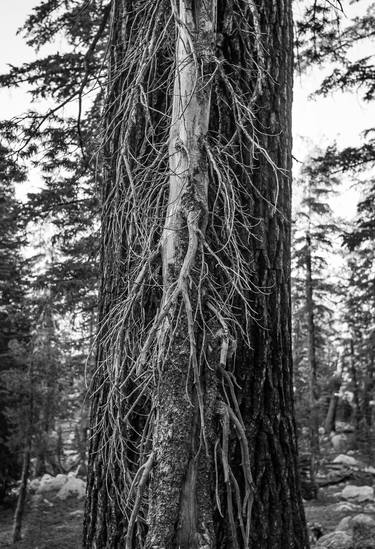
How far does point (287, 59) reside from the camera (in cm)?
294

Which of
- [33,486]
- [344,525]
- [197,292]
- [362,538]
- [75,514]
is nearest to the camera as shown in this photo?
[197,292]

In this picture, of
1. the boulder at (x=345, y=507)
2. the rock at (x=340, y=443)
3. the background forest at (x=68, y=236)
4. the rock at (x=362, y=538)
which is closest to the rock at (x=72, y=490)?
the background forest at (x=68, y=236)

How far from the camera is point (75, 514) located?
610 inches

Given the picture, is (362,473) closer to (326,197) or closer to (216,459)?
(326,197)

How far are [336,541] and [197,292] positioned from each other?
8.48 m

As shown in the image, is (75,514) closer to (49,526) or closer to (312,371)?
(49,526)

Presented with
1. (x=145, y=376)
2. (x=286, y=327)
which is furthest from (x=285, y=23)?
(x=145, y=376)

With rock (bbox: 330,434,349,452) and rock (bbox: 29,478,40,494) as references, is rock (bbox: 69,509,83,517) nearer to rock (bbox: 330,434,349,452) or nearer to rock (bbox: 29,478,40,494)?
rock (bbox: 29,478,40,494)

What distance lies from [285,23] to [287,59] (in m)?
0.21

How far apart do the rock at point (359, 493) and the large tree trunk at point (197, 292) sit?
1418cm

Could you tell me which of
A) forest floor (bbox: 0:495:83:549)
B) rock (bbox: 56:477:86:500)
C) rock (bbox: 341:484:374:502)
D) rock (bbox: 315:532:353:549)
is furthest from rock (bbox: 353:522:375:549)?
rock (bbox: 56:477:86:500)

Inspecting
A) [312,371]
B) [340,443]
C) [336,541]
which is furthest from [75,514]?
[340,443]

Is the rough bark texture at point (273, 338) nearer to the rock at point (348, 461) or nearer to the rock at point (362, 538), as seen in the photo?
the rock at point (362, 538)

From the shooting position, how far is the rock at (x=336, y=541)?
338 inches
